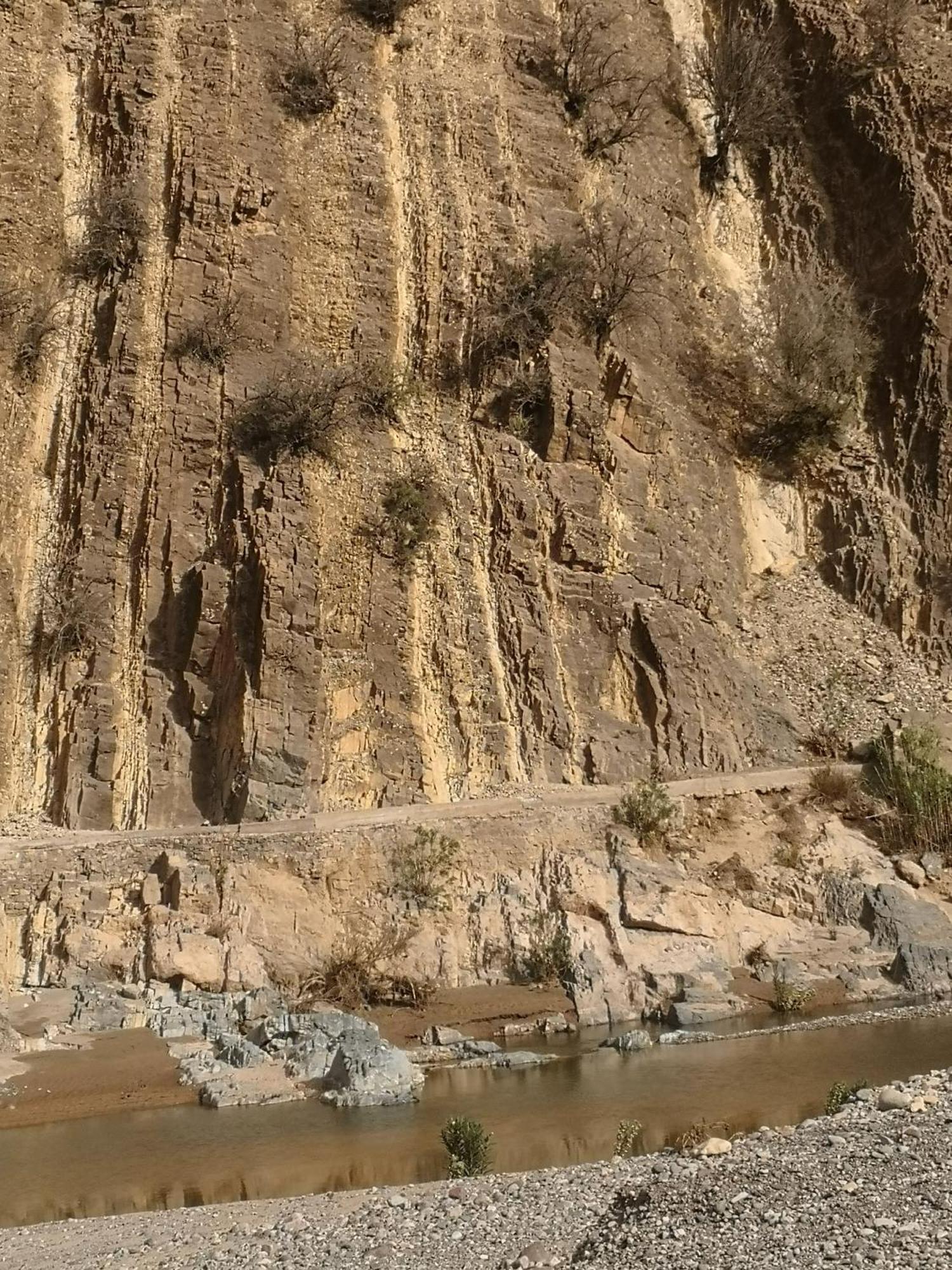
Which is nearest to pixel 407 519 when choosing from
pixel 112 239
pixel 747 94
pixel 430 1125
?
pixel 112 239

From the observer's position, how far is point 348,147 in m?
20.6

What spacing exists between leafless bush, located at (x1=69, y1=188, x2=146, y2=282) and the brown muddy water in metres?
13.3

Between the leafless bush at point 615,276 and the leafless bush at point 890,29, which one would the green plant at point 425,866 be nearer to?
the leafless bush at point 615,276

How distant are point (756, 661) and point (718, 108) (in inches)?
461

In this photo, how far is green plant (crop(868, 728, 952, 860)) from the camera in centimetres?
1580

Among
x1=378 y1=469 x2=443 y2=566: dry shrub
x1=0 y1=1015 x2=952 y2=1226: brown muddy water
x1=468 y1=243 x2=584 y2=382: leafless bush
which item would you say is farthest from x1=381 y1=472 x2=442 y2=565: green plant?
x1=0 y1=1015 x2=952 y2=1226: brown muddy water

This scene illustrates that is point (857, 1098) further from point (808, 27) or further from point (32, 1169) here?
point (808, 27)

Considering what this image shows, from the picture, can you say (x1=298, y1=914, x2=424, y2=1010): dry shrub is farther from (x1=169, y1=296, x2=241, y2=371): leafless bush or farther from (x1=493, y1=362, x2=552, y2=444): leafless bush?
(x1=169, y1=296, x2=241, y2=371): leafless bush

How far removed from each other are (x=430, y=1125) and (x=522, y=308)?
43.4 ft

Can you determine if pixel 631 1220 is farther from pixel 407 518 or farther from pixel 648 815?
pixel 407 518

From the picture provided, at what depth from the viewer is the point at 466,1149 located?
7996mm

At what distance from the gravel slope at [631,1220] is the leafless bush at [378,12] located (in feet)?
66.8

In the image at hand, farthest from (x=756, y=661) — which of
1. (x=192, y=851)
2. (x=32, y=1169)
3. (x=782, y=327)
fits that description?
(x=32, y=1169)

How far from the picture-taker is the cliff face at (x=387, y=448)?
16359mm
